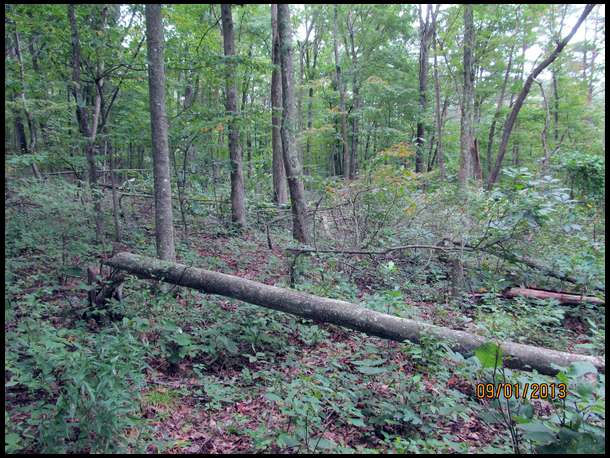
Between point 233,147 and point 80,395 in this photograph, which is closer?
point 80,395

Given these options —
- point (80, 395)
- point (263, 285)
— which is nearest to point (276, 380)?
point (263, 285)

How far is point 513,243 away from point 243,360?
16.8 feet

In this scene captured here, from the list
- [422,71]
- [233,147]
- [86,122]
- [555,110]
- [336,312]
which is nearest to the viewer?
[336,312]

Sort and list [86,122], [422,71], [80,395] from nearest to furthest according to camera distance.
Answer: [80,395] → [86,122] → [422,71]

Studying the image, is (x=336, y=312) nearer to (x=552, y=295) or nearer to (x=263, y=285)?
(x=263, y=285)

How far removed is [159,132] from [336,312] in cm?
421

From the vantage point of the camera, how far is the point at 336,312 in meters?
4.42

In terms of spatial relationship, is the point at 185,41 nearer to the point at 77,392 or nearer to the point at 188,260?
the point at 188,260

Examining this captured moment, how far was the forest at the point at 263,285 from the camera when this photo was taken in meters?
2.96

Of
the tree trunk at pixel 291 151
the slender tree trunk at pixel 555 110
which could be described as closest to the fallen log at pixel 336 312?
the tree trunk at pixel 291 151

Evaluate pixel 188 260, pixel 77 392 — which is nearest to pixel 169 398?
pixel 77 392

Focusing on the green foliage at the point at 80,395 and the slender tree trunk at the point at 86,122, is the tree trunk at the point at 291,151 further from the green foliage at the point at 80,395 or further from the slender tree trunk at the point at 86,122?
the green foliage at the point at 80,395
